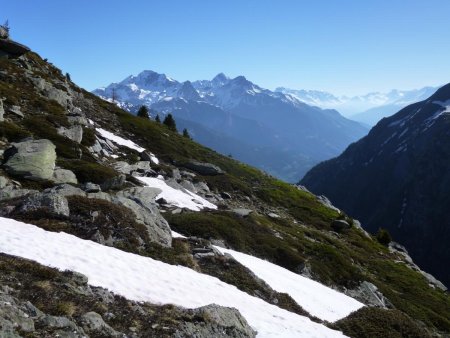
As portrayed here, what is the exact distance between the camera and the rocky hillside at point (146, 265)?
532 inches

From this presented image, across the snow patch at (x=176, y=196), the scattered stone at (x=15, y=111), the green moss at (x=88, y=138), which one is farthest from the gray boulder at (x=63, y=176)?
Result: the green moss at (x=88, y=138)

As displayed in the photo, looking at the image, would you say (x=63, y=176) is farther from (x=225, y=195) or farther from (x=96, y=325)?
(x=225, y=195)

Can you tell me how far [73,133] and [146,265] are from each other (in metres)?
32.4

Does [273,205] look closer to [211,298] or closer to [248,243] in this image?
[248,243]

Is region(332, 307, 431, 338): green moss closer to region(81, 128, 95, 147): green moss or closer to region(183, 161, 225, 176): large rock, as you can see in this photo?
region(81, 128, 95, 147): green moss

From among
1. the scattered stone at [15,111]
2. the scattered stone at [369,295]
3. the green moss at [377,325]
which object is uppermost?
the scattered stone at [15,111]

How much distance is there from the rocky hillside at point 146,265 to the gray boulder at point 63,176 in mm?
132

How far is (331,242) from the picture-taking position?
5266cm

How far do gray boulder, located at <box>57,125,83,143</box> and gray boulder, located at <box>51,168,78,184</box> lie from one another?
1367cm

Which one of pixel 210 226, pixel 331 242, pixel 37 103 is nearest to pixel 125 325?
pixel 210 226

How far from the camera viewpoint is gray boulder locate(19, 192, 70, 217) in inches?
832

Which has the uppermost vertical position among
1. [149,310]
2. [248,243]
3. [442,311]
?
[149,310]

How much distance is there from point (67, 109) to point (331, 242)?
43.3 meters

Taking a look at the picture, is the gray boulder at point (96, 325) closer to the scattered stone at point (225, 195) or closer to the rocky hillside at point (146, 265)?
the rocky hillside at point (146, 265)
